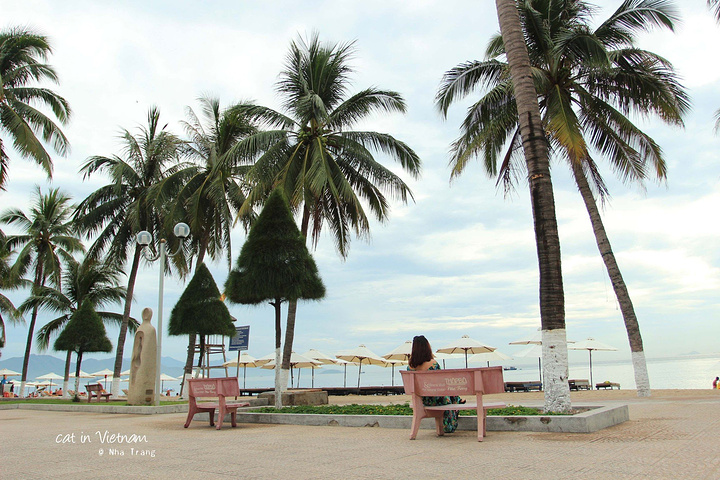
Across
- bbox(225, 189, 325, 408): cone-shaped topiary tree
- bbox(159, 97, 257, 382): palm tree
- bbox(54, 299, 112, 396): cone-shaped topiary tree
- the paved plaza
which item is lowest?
the paved plaza

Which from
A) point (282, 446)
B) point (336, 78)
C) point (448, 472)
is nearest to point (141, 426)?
point (282, 446)

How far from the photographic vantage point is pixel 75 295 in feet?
111

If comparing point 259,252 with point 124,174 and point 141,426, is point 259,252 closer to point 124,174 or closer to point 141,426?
point 141,426

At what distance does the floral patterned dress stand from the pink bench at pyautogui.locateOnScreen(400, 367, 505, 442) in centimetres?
15

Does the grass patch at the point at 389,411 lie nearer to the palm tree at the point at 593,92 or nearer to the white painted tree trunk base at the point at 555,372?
the white painted tree trunk base at the point at 555,372

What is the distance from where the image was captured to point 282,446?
6969 millimetres

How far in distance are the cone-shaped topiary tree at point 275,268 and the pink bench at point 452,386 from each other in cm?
505

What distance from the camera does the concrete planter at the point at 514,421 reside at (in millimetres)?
7094

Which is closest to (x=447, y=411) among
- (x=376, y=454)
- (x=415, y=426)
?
(x=415, y=426)

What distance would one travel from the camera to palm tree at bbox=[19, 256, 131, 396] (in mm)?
31905

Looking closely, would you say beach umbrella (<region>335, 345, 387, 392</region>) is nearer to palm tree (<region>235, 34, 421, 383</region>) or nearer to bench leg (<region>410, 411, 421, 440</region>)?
palm tree (<region>235, 34, 421, 383</region>)

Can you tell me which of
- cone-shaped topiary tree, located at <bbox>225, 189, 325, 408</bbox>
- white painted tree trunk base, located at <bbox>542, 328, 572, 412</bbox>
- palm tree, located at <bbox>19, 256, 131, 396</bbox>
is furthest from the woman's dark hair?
palm tree, located at <bbox>19, 256, 131, 396</bbox>

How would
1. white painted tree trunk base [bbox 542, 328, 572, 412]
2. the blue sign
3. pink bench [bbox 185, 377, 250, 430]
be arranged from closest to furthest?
white painted tree trunk base [bbox 542, 328, 572, 412], pink bench [bbox 185, 377, 250, 430], the blue sign

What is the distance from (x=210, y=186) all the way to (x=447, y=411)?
54.8ft
